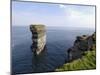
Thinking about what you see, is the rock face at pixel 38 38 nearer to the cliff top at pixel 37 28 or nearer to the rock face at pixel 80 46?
the cliff top at pixel 37 28

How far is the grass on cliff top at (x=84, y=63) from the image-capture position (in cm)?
294

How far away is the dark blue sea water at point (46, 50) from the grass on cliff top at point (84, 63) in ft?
0.29

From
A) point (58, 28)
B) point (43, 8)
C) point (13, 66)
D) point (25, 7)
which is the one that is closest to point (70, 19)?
point (58, 28)

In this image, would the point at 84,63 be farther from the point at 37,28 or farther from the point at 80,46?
the point at 37,28

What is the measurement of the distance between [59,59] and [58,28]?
40cm

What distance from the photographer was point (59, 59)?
2.91 meters

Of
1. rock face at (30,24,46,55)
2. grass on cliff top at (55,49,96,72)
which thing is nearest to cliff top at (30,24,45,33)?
rock face at (30,24,46,55)

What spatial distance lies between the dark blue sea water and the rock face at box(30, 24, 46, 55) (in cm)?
5

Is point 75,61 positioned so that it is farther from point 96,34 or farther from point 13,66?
point 13,66

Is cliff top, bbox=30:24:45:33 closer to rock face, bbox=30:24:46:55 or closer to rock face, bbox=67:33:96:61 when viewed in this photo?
rock face, bbox=30:24:46:55

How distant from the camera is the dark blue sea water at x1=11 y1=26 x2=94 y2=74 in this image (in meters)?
2.73

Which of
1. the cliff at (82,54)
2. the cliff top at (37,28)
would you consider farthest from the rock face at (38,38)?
the cliff at (82,54)

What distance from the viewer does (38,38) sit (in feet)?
9.22

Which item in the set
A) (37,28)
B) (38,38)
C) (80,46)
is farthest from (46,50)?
(80,46)
